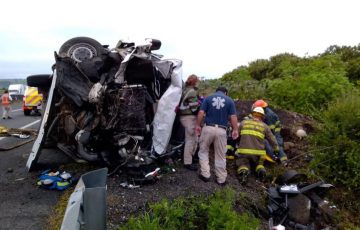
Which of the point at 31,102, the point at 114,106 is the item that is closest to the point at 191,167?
the point at 114,106

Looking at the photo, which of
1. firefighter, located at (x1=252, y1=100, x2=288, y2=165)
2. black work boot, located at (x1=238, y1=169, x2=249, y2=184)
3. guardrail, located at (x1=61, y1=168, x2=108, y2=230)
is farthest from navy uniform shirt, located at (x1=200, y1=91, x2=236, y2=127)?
guardrail, located at (x1=61, y1=168, x2=108, y2=230)

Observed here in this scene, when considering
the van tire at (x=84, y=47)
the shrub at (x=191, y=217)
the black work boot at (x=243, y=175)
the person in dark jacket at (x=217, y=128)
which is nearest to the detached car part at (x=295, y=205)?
the black work boot at (x=243, y=175)

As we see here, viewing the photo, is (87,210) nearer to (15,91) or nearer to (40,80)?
(40,80)

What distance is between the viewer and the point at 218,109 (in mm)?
6078

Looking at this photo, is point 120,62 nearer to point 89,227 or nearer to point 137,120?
point 137,120

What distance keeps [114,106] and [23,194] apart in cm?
196

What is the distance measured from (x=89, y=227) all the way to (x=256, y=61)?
19138 mm

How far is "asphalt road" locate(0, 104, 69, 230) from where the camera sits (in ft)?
15.4

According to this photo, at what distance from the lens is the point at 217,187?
5.87 m

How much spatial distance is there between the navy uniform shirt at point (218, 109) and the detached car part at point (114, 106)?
0.67 meters

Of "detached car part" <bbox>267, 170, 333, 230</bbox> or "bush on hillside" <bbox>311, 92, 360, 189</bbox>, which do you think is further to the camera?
"bush on hillside" <bbox>311, 92, 360, 189</bbox>

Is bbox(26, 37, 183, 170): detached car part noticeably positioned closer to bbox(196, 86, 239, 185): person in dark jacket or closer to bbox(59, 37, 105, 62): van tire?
bbox(59, 37, 105, 62): van tire

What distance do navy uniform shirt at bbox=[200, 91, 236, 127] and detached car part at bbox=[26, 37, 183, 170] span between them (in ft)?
2.20

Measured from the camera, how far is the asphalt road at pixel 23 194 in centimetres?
469
